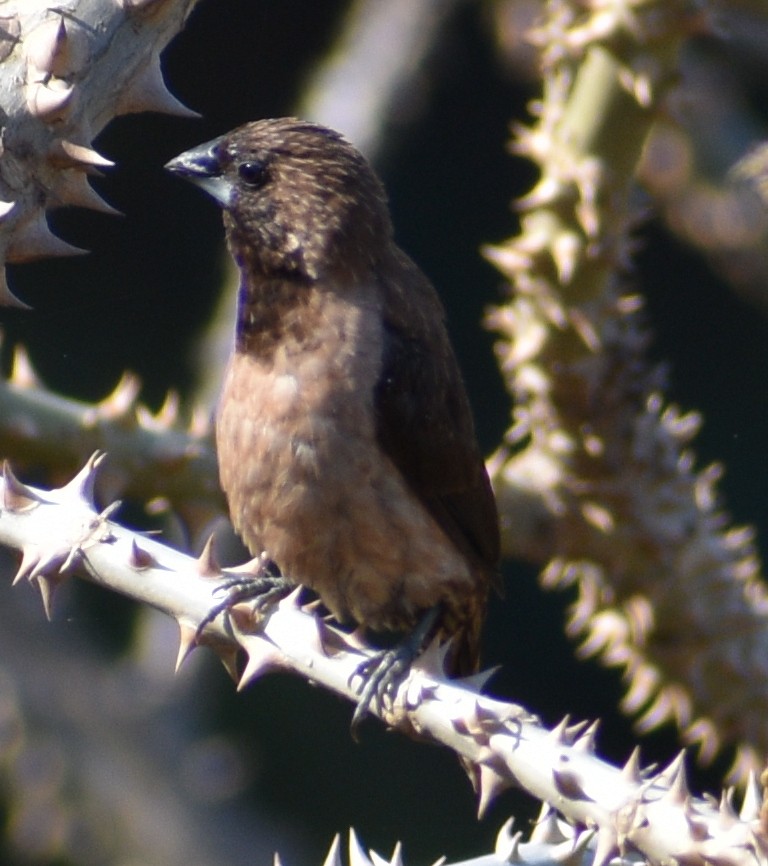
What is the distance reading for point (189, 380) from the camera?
6.78m

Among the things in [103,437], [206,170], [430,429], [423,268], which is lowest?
[423,268]

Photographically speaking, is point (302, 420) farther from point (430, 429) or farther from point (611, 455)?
point (611, 455)

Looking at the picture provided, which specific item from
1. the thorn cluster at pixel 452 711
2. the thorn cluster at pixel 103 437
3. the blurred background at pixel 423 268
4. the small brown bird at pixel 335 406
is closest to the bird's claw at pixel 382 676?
the small brown bird at pixel 335 406

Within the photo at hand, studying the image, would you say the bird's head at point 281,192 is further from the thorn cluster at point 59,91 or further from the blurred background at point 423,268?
the blurred background at point 423,268

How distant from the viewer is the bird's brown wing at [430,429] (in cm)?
383

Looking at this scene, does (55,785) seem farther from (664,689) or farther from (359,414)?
(664,689)

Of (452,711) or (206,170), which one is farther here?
(206,170)

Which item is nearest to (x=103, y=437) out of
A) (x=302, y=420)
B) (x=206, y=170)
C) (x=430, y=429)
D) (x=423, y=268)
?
(x=302, y=420)

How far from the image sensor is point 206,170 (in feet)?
12.3

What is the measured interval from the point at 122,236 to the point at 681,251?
110 inches

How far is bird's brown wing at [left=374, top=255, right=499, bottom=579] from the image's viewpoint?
383 centimetres

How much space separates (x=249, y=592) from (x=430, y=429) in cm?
64

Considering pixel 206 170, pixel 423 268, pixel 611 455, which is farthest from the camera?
pixel 423 268

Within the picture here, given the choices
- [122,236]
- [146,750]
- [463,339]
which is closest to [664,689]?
[146,750]
